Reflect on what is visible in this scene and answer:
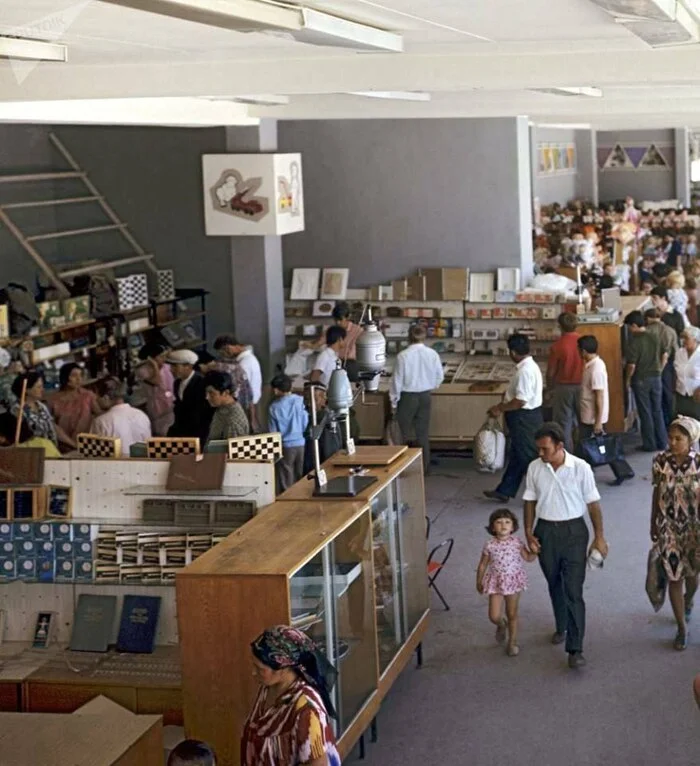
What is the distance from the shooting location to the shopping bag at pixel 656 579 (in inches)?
326

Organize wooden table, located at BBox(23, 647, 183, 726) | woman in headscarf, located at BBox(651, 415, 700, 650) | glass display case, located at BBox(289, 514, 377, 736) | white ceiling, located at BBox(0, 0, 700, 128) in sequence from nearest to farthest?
white ceiling, located at BBox(0, 0, 700, 128) → glass display case, located at BBox(289, 514, 377, 736) → wooden table, located at BBox(23, 647, 183, 726) → woman in headscarf, located at BBox(651, 415, 700, 650)

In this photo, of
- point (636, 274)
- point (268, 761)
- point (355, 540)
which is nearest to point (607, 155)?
point (636, 274)

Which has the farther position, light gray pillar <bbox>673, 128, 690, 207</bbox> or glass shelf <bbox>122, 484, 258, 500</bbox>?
light gray pillar <bbox>673, 128, 690, 207</bbox>

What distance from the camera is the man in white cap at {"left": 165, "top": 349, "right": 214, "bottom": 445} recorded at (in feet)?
34.1

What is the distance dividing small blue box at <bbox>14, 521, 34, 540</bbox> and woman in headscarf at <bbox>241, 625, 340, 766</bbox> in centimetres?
245

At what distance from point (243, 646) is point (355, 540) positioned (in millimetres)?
1145

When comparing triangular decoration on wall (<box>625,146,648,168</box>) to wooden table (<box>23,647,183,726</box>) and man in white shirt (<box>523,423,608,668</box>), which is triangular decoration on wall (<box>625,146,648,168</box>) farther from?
wooden table (<box>23,647,183,726</box>)

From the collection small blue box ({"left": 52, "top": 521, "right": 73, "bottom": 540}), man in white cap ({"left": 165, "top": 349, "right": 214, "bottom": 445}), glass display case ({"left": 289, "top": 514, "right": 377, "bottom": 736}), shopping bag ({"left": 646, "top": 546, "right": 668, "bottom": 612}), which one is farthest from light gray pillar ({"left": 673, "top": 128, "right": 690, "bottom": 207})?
small blue box ({"left": 52, "top": 521, "right": 73, "bottom": 540})

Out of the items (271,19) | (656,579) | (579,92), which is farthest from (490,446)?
(271,19)

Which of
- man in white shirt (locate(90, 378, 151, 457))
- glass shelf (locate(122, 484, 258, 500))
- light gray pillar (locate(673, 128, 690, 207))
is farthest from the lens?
light gray pillar (locate(673, 128, 690, 207))

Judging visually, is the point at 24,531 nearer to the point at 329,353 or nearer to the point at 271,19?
the point at 271,19

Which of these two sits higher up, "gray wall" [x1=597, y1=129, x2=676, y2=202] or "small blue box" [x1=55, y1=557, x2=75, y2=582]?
"gray wall" [x1=597, y1=129, x2=676, y2=202]

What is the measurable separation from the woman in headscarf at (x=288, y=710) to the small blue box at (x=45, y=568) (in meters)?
2.34

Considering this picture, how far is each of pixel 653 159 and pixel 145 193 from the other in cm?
1745
